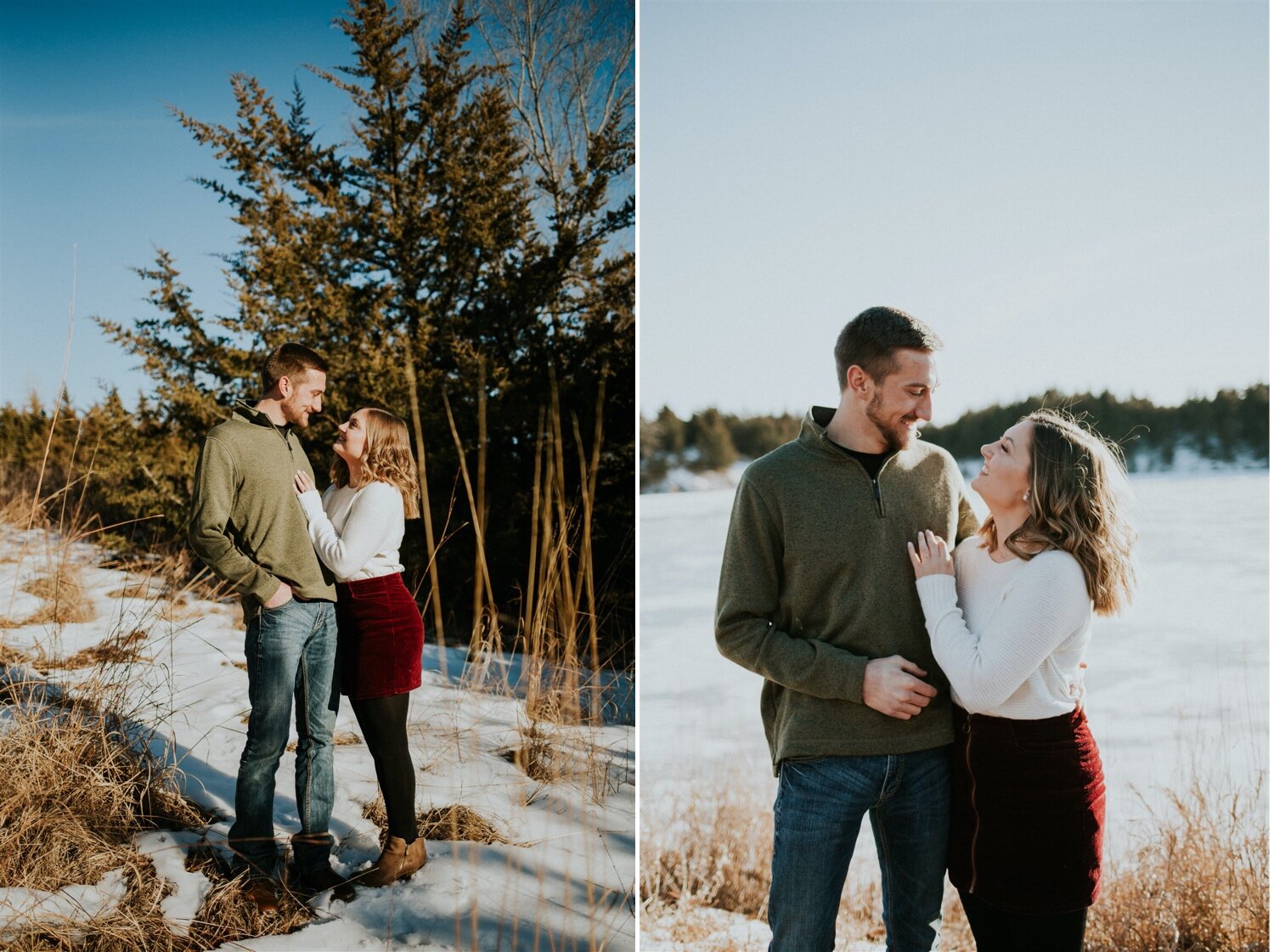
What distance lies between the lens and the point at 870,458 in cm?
162

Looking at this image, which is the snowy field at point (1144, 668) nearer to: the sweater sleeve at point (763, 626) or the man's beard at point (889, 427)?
the sweater sleeve at point (763, 626)

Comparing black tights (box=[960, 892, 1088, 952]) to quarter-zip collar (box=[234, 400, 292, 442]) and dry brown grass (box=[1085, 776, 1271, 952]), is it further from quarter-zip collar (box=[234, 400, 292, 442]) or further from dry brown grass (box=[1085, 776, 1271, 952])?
quarter-zip collar (box=[234, 400, 292, 442])

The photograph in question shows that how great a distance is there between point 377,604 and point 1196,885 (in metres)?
2.26

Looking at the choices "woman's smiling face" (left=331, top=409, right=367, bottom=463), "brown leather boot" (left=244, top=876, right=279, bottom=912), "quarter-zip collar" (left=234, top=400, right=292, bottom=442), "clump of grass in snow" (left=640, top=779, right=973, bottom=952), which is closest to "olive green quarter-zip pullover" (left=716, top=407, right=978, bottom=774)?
"woman's smiling face" (left=331, top=409, right=367, bottom=463)

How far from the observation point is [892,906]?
1630mm

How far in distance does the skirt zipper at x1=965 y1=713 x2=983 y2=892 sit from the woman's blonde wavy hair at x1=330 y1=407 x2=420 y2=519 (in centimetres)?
131

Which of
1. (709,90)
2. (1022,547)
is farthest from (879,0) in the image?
(1022,547)

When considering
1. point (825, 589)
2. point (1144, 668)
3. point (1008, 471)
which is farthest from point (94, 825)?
point (1144, 668)

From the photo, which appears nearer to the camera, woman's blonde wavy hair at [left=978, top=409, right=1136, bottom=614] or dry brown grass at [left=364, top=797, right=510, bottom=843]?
woman's blonde wavy hair at [left=978, top=409, right=1136, bottom=614]

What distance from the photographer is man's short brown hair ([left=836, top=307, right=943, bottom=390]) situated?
1562mm

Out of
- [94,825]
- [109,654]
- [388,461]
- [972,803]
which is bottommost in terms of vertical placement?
[94,825]

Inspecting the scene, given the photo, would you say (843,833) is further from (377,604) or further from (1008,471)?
(377,604)

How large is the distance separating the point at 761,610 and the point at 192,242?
1.65 metres

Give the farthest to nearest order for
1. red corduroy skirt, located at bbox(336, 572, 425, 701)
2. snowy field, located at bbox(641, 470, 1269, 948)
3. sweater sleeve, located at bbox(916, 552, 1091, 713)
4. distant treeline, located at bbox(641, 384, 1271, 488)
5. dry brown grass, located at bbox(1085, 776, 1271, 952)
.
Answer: distant treeline, located at bbox(641, 384, 1271, 488), snowy field, located at bbox(641, 470, 1269, 948), dry brown grass, located at bbox(1085, 776, 1271, 952), red corduroy skirt, located at bbox(336, 572, 425, 701), sweater sleeve, located at bbox(916, 552, 1091, 713)
